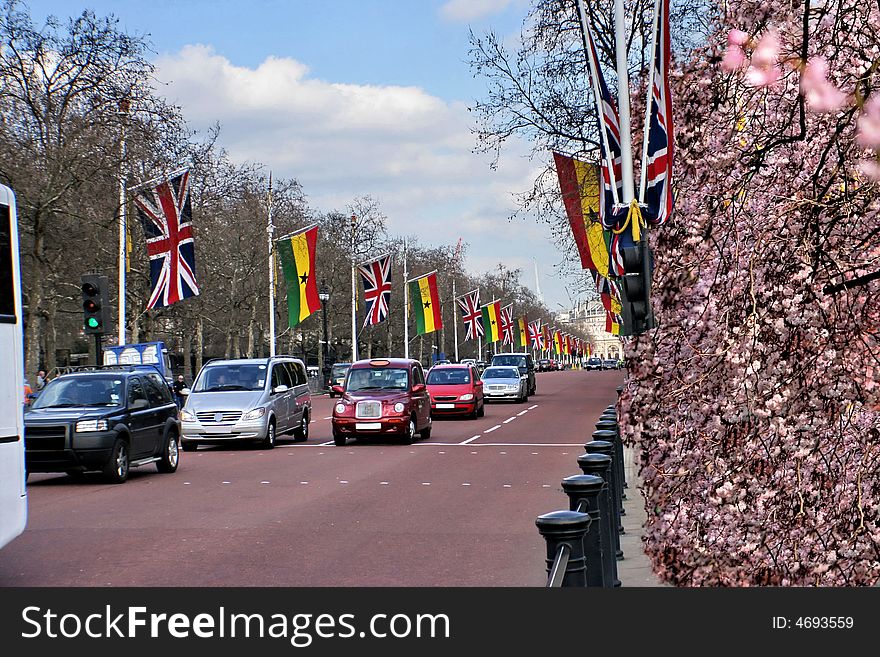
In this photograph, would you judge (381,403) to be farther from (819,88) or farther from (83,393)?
(819,88)

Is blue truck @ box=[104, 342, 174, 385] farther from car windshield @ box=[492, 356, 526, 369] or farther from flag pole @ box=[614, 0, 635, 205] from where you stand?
car windshield @ box=[492, 356, 526, 369]

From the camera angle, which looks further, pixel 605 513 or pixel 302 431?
pixel 302 431

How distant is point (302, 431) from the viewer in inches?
1110

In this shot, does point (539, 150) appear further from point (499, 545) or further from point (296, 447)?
point (499, 545)

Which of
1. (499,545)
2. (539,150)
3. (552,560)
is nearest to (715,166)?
(552,560)

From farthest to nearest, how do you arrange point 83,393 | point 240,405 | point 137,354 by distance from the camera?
point 137,354
point 240,405
point 83,393

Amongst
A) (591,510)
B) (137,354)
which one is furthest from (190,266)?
(591,510)

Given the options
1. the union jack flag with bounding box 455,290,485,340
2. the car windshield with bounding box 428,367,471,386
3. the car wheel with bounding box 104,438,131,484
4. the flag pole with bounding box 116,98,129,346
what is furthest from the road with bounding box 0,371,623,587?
the union jack flag with bounding box 455,290,485,340

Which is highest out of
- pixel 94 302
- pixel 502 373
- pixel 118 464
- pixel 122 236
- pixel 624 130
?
pixel 122 236

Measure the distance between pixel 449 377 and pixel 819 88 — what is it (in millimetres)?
31199

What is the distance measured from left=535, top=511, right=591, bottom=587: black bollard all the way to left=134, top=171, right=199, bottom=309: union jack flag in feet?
85.0

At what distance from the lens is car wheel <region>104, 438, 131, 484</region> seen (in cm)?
1797

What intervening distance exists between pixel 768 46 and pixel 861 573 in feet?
11.3

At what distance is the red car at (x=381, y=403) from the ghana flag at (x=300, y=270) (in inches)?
625
